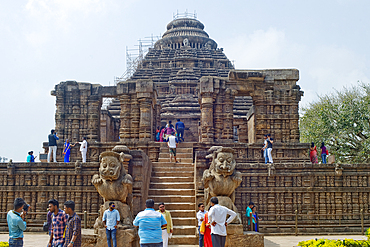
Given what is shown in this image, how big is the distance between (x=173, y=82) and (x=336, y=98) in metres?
11.1

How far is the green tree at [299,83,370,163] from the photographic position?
21516 mm

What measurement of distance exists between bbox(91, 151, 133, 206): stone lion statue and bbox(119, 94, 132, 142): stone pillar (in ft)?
30.6

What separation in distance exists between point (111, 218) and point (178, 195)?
3353mm

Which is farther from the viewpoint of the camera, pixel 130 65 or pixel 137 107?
pixel 130 65

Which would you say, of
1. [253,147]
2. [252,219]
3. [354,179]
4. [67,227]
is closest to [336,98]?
[253,147]

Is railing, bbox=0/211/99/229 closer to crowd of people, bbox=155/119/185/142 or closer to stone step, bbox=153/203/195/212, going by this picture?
stone step, bbox=153/203/195/212

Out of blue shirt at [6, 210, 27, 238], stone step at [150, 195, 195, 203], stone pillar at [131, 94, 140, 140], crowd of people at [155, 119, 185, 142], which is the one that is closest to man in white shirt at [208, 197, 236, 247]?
blue shirt at [6, 210, 27, 238]

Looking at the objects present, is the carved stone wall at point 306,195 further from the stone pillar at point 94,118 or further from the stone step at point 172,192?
the stone pillar at point 94,118

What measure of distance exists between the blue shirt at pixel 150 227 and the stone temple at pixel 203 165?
3.57m

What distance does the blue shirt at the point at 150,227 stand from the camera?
20.4ft

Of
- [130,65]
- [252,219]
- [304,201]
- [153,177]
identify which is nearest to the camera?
[252,219]

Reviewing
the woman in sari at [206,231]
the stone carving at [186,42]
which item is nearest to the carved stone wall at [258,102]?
the woman in sari at [206,231]

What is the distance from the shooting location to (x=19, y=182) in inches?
543

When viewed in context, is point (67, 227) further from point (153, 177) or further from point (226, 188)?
point (153, 177)
